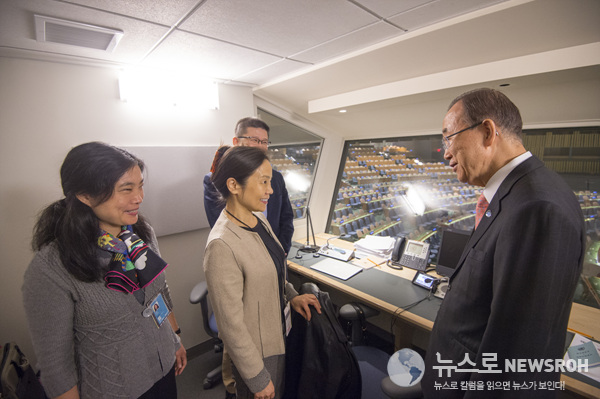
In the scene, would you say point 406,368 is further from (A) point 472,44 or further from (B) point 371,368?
(A) point 472,44

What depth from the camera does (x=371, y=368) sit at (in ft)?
4.81

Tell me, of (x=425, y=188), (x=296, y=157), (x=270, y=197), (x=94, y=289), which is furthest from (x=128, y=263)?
(x=425, y=188)

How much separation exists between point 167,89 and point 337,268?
2.11 meters

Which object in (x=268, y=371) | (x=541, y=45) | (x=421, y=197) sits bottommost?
(x=268, y=371)

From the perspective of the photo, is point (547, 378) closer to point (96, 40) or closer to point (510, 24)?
point (510, 24)

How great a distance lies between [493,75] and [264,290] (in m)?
1.79

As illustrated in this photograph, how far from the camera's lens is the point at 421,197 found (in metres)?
2.77

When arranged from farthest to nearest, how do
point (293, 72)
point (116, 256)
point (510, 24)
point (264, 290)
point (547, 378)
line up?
point (293, 72), point (510, 24), point (264, 290), point (116, 256), point (547, 378)

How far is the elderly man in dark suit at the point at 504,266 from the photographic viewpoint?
2.34 ft

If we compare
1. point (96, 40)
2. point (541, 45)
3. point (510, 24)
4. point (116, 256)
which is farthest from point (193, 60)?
point (541, 45)

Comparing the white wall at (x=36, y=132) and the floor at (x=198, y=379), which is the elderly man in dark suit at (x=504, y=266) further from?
the white wall at (x=36, y=132)

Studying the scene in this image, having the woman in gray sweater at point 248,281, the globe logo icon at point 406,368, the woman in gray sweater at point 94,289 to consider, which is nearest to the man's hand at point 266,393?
the woman in gray sweater at point 248,281

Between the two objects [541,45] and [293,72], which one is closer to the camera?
[541,45]

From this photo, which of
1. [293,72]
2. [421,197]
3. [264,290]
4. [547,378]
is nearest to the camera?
[547,378]
